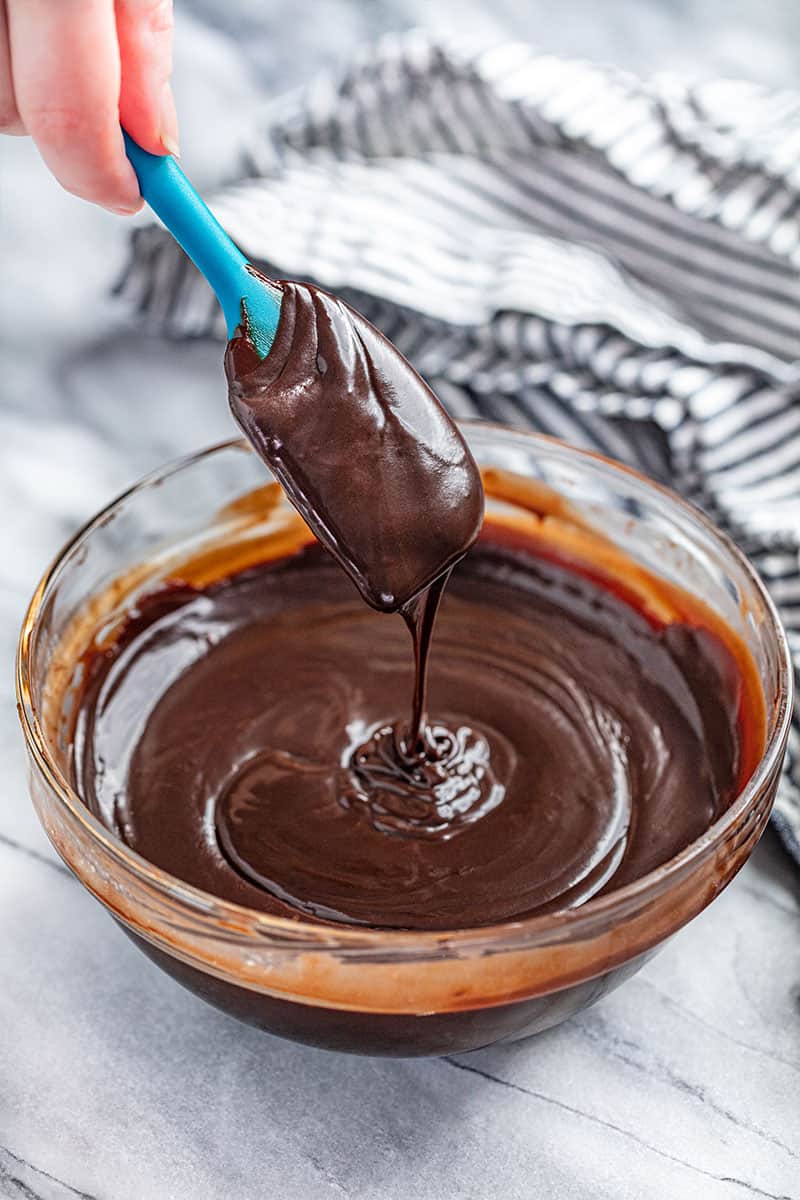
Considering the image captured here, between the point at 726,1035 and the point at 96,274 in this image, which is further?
the point at 96,274

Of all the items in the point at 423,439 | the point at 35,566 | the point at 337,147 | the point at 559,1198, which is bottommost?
the point at 35,566

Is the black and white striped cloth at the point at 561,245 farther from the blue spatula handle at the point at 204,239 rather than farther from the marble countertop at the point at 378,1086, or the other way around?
the blue spatula handle at the point at 204,239

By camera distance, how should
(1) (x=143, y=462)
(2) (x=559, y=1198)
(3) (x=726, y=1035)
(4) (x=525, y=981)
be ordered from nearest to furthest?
(4) (x=525, y=981), (2) (x=559, y=1198), (3) (x=726, y=1035), (1) (x=143, y=462)

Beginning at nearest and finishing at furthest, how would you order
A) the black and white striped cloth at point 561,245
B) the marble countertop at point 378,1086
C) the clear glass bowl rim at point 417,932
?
the clear glass bowl rim at point 417,932, the marble countertop at point 378,1086, the black and white striped cloth at point 561,245

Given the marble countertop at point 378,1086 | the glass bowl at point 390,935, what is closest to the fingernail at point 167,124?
the glass bowl at point 390,935

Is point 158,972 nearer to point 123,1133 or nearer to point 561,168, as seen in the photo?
point 123,1133

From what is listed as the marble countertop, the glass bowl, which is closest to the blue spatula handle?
the glass bowl

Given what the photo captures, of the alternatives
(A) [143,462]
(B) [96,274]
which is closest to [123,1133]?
(A) [143,462]

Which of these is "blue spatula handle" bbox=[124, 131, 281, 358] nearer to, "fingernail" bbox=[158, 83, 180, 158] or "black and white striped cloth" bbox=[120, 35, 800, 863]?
"fingernail" bbox=[158, 83, 180, 158]
